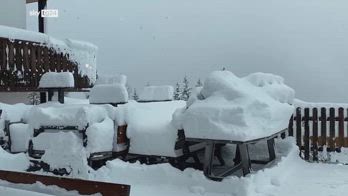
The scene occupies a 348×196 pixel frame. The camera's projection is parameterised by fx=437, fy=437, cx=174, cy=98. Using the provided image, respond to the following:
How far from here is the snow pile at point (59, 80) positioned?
26.9ft

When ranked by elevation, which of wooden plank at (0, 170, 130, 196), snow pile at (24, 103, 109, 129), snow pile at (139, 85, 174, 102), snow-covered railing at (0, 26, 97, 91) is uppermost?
snow-covered railing at (0, 26, 97, 91)

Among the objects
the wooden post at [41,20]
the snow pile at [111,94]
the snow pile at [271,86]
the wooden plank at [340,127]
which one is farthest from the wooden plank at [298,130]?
the wooden post at [41,20]

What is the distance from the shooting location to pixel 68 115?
6.91 meters

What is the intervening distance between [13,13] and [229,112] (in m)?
12.5

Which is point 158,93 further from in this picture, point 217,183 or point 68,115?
point 217,183

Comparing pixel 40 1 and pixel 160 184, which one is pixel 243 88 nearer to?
pixel 160 184

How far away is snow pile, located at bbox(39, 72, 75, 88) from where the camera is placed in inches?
322

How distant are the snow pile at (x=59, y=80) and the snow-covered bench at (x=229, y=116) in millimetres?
2363

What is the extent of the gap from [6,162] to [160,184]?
3.14 meters

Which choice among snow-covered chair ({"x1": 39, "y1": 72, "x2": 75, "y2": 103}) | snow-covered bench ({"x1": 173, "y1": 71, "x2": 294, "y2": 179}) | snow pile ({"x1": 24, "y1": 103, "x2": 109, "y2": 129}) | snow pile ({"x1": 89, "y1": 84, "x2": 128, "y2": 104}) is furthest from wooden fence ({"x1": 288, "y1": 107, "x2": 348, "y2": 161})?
snow-covered chair ({"x1": 39, "y1": 72, "x2": 75, "y2": 103})

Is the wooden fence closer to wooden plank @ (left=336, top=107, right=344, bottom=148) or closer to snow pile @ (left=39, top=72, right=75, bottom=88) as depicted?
wooden plank @ (left=336, top=107, right=344, bottom=148)

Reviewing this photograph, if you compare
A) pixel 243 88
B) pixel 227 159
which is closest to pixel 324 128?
pixel 227 159

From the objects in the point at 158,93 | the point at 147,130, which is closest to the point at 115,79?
the point at 158,93

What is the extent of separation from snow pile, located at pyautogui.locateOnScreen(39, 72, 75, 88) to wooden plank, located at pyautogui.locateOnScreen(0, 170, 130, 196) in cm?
351
